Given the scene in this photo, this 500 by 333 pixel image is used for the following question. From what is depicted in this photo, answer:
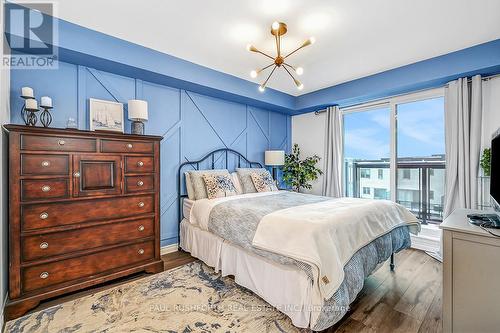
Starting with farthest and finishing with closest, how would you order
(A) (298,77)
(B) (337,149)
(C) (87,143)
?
(B) (337,149) < (A) (298,77) < (C) (87,143)

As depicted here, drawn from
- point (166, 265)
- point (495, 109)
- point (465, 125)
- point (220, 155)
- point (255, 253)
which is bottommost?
point (166, 265)

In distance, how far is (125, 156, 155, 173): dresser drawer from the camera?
2.48m

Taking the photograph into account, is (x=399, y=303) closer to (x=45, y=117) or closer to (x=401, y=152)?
(x=401, y=152)

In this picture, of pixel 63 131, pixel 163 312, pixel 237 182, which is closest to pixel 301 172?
pixel 237 182

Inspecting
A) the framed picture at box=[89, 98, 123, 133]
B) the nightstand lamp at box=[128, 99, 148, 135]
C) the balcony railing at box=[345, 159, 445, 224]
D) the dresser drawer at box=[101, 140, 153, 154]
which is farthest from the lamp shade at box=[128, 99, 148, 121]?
the balcony railing at box=[345, 159, 445, 224]

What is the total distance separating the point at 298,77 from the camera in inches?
146

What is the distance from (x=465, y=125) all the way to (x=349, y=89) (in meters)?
1.62

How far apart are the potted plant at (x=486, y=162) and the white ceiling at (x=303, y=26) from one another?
1272 millimetres

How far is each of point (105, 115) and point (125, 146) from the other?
0.68 m

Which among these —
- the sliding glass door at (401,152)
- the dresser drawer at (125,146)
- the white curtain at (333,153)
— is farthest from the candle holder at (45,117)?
the sliding glass door at (401,152)

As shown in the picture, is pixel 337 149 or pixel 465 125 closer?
pixel 465 125

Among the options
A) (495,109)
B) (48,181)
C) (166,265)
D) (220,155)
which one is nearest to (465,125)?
(495,109)

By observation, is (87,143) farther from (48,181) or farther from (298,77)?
(298,77)

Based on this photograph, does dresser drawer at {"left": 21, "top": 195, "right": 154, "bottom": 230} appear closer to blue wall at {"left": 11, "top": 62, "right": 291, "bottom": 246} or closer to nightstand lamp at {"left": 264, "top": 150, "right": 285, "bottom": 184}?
blue wall at {"left": 11, "top": 62, "right": 291, "bottom": 246}
